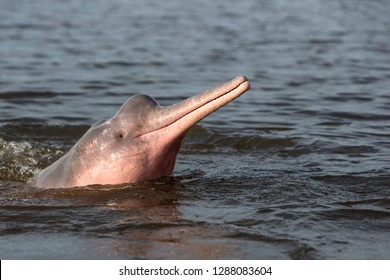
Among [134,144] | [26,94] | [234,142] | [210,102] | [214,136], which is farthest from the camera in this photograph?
[26,94]

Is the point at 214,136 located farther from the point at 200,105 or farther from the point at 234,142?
the point at 200,105

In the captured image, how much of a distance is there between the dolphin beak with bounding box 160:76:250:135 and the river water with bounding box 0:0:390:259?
2.57 feet

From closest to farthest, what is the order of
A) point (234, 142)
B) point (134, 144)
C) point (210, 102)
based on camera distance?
1. point (210, 102)
2. point (134, 144)
3. point (234, 142)

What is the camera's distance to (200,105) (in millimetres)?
7871

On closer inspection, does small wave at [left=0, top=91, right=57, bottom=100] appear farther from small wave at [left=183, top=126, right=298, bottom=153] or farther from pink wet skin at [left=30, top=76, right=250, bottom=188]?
pink wet skin at [left=30, top=76, right=250, bottom=188]

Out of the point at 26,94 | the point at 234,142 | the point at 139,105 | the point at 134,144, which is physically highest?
the point at 139,105

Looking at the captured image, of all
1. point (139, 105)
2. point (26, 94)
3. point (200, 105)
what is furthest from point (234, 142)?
point (26, 94)

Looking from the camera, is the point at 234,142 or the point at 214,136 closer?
the point at 234,142

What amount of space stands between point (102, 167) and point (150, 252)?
195 cm

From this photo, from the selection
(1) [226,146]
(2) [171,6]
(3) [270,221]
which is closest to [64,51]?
(1) [226,146]

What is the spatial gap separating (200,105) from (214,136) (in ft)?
13.8

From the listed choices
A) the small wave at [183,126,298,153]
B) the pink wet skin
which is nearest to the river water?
the small wave at [183,126,298,153]

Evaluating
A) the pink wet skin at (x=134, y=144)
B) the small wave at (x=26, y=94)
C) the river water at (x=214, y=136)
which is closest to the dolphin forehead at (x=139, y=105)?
the pink wet skin at (x=134, y=144)

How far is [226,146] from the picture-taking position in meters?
11.6
